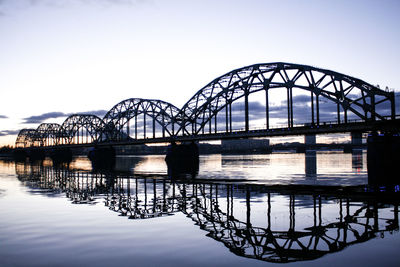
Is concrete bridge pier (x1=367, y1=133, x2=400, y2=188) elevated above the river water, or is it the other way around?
concrete bridge pier (x1=367, y1=133, x2=400, y2=188)

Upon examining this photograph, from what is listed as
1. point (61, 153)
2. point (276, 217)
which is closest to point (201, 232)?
point (276, 217)

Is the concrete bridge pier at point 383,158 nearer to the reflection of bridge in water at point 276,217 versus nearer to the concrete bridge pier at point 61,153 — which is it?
the reflection of bridge in water at point 276,217

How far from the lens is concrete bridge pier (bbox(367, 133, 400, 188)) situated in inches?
1783

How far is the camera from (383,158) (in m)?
47.5

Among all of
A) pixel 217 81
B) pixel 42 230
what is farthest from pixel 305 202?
pixel 217 81

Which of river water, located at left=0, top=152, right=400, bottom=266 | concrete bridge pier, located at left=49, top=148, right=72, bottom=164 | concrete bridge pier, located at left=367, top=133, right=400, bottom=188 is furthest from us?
concrete bridge pier, located at left=49, top=148, right=72, bottom=164

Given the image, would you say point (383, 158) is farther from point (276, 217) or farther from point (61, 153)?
point (61, 153)

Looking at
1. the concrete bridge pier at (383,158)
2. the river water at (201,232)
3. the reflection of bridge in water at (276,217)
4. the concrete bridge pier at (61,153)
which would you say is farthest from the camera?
the concrete bridge pier at (61,153)

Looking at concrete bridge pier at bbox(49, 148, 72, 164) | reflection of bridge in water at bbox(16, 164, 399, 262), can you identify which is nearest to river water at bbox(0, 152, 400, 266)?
reflection of bridge in water at bbox(16, 164, 399, 262)

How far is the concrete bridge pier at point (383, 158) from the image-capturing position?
149 ft

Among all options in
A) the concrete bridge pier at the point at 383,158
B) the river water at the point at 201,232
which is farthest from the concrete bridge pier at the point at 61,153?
the river water at the point at 201,232

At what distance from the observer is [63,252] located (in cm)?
1527

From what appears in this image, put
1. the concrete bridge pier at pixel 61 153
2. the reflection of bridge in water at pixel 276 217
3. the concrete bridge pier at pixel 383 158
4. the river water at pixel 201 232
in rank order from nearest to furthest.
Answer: the river water at pixel 201 232, the reflection of bridge in water at pixel 276 217, the concrete bridge pier at pixel 383 158, the concrete bridge pier at pixel 61 153

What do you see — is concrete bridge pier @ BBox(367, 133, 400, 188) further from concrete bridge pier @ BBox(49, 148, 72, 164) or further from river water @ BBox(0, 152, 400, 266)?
concrete bridge pier @ BBox(49, 148, 72, 164)
